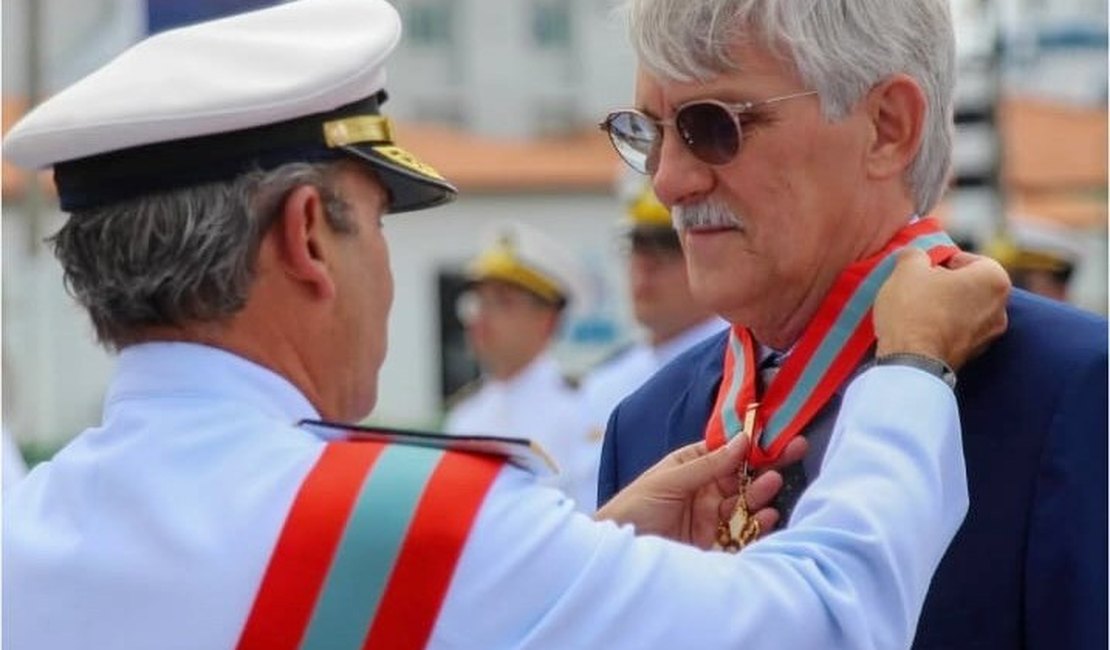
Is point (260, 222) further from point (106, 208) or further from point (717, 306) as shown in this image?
point (717, 306)

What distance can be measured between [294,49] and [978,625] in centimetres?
103

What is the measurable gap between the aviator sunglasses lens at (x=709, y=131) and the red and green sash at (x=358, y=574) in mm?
637

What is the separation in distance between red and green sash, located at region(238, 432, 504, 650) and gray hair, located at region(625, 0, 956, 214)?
0.71 m

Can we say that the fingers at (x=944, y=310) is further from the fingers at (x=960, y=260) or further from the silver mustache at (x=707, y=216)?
the silver mustache at (x=707, y=216)

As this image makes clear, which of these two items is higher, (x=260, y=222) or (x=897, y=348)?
(x=260, y=222)

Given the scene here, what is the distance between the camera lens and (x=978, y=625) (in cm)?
257

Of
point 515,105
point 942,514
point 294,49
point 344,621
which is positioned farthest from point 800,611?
→ point 515,105

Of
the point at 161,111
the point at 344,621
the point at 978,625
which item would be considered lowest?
the point at 978,625

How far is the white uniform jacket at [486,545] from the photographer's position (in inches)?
92.2

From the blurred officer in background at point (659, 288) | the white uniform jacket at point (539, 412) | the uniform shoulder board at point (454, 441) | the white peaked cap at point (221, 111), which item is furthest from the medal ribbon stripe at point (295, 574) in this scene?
the white uniform jacket at point (539, 412)

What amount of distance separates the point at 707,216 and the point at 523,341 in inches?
276

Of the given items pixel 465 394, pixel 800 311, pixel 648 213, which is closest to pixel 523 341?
pixel 648 213

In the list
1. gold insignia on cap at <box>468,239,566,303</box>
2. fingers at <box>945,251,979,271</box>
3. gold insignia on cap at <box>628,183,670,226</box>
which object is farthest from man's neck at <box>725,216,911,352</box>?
gold insignia on cap at <box>468,239,566,303</box>

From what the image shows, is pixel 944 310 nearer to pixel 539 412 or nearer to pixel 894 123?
pixel 894 123
